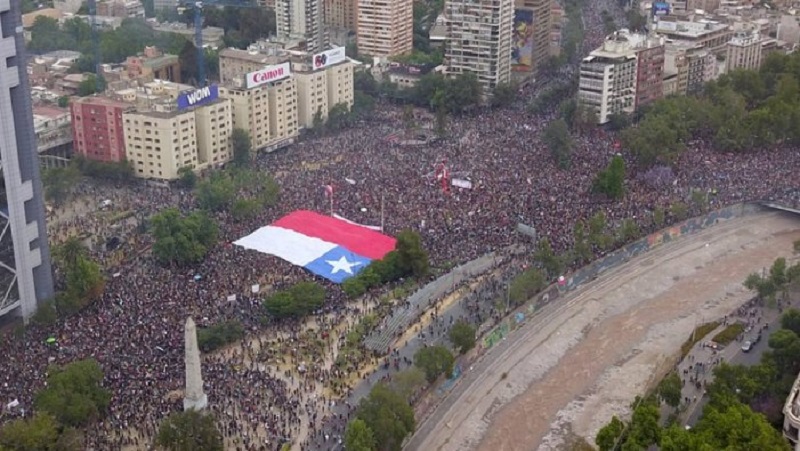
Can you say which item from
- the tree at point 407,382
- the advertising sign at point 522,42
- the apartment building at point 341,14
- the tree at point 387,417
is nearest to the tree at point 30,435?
the tree at point 387,417

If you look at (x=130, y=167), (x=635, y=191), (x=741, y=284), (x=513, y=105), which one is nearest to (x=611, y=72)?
(x=513, y=105)

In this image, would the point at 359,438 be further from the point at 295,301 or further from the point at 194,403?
the point at 295,301

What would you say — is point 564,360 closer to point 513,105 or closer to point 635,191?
point 635,191

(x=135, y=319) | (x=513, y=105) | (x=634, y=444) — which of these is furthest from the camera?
(x=513, y=105)

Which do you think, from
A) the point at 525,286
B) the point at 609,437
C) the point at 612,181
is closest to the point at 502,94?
the point at 612,181

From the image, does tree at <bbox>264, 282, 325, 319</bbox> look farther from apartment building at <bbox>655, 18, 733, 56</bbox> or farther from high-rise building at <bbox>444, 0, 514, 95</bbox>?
apartment building at <bbox>655, 18, 733, 56</bbox>
